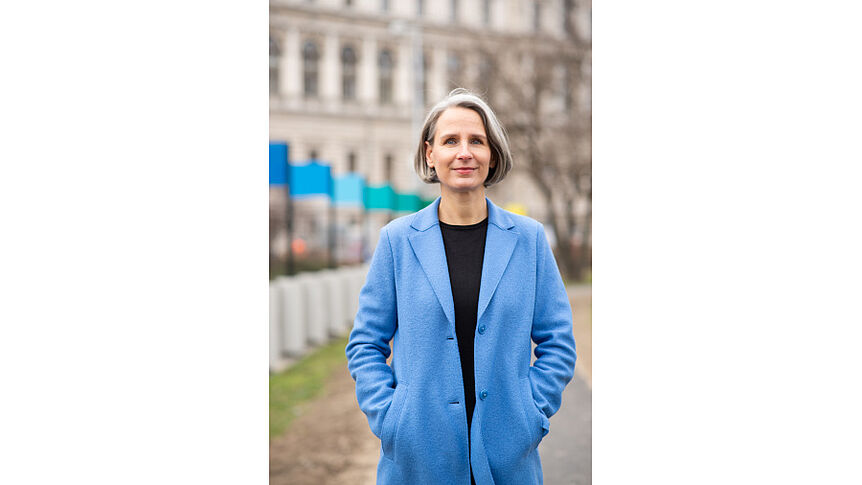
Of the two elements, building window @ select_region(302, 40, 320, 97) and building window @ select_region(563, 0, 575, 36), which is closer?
building window @ select_region(563, 0, 575, 36)

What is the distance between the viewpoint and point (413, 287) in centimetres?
227

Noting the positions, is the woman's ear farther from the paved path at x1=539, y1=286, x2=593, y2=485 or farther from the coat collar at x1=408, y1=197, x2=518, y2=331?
the paved path at x1=539, y1=286, x2=593, y2=485

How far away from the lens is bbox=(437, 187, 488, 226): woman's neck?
2.30 m

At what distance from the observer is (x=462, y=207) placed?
7.59 ft

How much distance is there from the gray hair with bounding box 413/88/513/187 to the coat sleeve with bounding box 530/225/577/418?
0.26m

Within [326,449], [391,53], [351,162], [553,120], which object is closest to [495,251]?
[326,449]

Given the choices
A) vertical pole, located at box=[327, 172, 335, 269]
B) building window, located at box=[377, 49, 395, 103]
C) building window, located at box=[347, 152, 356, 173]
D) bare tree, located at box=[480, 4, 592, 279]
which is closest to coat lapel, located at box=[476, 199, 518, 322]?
bare tree, located at box=[480, 4, 592, 279]

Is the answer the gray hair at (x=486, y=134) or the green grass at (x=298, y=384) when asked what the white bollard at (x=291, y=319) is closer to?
the green grass at (x=298, y=384)

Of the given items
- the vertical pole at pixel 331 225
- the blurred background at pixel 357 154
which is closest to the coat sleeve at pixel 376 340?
the blurred background at pixel 357 154

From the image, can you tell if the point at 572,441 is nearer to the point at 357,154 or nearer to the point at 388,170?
the point at 357,154

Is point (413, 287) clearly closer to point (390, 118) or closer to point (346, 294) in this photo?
point (346, 294)
